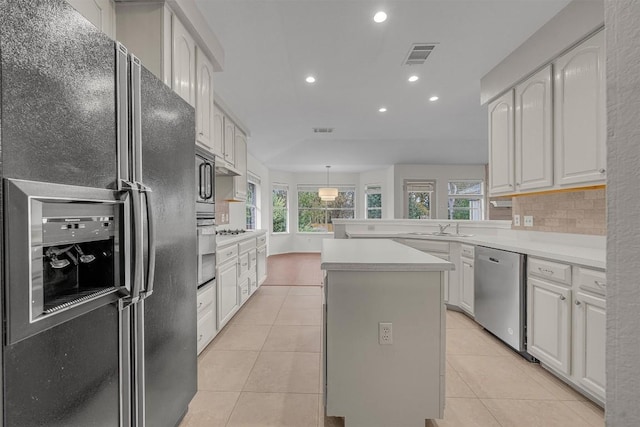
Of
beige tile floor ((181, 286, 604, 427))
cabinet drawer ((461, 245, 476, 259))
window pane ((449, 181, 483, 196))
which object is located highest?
window pane ((449, 181, 483, 196))

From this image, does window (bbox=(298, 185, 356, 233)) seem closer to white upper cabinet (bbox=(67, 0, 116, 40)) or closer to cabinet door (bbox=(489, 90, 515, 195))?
cabinet door (bbox=(489, 90, 515, 195))

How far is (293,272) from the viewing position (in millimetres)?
5895

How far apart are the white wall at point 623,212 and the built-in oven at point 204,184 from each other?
7.80 ft

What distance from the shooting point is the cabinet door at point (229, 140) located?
11.9 ft

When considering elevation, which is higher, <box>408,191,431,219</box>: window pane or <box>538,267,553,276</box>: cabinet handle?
<box>408,191,431,219</box>: window pane

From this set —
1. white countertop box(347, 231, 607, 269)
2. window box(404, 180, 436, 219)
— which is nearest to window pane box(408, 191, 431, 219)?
window box(404, 180, 436, 219)

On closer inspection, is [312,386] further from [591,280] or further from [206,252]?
[591,280]

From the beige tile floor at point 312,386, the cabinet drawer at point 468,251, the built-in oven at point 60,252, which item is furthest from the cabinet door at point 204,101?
the cabinet drawer at point 468,251

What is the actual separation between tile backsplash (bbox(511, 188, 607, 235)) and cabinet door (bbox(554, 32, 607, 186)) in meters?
0.29

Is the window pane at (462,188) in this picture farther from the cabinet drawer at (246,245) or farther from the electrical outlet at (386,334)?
the electrical outlet at (386,334)

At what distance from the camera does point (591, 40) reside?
83.0 inches

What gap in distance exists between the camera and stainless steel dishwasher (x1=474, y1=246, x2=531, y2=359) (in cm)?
231

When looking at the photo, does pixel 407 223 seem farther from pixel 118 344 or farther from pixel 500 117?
pixel 118 344

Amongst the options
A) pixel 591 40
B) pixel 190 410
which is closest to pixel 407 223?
pixel 591 40
